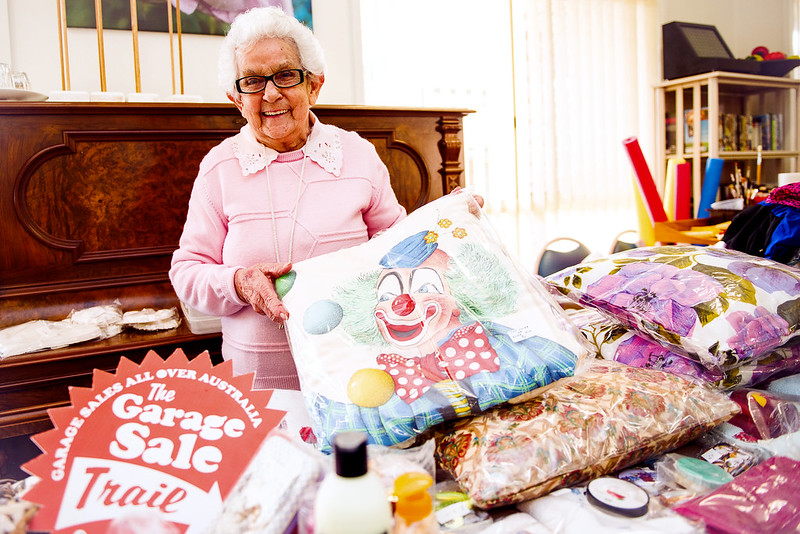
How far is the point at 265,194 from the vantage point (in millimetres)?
1192

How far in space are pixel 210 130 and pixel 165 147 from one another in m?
0.15

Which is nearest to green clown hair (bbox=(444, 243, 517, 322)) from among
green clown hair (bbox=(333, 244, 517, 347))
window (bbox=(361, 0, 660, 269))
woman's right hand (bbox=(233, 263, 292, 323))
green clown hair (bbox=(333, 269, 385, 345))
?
green clown hair (bbox=(333, 244, 517, 347))

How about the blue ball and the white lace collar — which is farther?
the white lace collar

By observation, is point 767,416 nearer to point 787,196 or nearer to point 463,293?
point 463,293

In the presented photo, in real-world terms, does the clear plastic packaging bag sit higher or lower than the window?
lower

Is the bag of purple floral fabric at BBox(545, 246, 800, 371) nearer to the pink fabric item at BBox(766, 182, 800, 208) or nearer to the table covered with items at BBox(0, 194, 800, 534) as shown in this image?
the table covered with items at BBox(0, 194, 800, 534)

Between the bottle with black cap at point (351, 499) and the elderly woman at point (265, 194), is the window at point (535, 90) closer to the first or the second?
the elderly woman at point (265, 194)

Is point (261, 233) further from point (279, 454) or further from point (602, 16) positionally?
point (602, 16)

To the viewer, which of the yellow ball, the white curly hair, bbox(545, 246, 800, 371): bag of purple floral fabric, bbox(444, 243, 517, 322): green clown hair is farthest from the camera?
the white curly hair

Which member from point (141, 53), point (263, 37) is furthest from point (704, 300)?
point (141, 53)

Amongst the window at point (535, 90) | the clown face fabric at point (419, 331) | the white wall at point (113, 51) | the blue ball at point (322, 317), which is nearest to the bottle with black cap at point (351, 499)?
the clown face fabric at point (419, 331)

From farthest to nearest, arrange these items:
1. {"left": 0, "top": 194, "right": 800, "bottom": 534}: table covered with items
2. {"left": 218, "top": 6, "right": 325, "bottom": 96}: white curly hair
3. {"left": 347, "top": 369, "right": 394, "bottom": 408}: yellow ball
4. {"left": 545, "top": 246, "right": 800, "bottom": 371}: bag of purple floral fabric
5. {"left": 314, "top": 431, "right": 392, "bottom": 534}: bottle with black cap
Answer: {"left": 218, "top": 6, "right": 325, "bottom": 96}: white curly hair → {"left": 545, "top": 246, "right": 800, "bottom": 371}: bag of purple floral fabric → {"left": 347, "top": 369, "right": 394, "bottom": 408}: yellow ball → {"left": 0, "top": 194, "right": 800, "bottom": 534}: table covered with items → {"left": 314, "top": 431, "right": 392, "bottom": 534}: bottle with black cap

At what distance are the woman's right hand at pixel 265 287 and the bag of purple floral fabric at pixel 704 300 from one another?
2.23ft

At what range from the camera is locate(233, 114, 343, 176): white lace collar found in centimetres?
121
